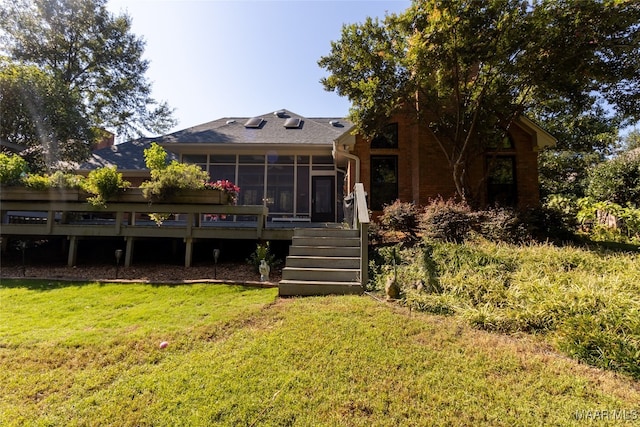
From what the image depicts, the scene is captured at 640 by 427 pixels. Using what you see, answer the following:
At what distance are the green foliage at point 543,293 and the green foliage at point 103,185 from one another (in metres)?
6.06

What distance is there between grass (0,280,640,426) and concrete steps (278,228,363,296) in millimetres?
802

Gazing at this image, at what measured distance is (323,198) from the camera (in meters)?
12.0

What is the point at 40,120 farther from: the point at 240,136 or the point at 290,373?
the point at 290,373

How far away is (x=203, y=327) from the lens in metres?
3.63

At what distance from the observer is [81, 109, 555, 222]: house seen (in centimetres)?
978

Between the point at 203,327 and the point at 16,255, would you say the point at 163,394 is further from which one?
the point at 16,255

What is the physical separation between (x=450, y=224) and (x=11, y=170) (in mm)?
10341

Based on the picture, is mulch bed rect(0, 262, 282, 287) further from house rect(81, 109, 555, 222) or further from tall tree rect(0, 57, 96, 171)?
tall tree rect(0, 57, 96, 171)

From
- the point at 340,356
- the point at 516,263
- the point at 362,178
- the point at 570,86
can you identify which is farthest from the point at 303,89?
the point at 340,356

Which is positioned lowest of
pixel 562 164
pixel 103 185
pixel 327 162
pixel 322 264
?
pixel 322 264

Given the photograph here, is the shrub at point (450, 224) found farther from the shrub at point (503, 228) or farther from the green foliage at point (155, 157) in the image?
the green foliage at point (155, 157)

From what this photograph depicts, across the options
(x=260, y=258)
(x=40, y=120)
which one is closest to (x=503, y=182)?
(x=260, y=258)

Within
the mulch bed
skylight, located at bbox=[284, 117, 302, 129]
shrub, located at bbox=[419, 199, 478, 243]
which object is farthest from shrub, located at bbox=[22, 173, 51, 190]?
shrub, located at bbox=[419, 199, 478, 243]

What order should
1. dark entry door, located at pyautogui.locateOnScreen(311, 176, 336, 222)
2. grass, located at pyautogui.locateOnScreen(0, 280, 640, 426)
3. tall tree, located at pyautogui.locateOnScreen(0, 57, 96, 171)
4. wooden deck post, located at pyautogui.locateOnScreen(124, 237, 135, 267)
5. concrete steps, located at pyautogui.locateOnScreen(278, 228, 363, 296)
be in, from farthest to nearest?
dark entry door, located at pyautogui.locateOnScreen(311, 176, 336, 222), tall tree, located at pyautogui.locateOnScreen(0, 57, 96, 171), wooden deck post, located at pyautogui.locateOnScreen(124, 237, 135, 267), concrete steps, located at pyautogui.locateOnScreen(278, 228, 363, 296), grass, located at pyautogui.locateOnScreen(0, 280, 640, 426)
